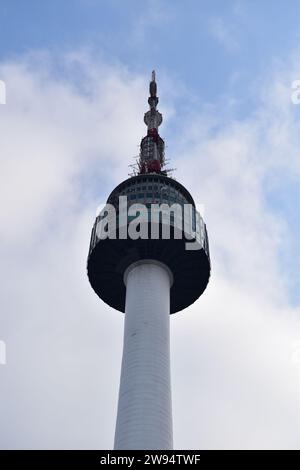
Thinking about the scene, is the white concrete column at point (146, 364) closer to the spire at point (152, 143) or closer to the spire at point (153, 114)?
the spire at point (152, 143)

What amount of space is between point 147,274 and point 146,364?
1361cm

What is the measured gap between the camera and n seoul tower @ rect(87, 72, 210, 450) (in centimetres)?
5991

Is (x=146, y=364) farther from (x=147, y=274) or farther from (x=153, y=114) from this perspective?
(x=153, y=114)

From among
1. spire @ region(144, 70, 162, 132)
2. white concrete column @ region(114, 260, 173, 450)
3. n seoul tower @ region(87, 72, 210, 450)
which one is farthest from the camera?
spire @ region(144, 70, 162, 132)

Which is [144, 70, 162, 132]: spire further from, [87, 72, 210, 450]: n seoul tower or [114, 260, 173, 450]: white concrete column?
[114, 260, 173, 450]: white concrete column

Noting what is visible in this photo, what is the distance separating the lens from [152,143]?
89625 millimetres

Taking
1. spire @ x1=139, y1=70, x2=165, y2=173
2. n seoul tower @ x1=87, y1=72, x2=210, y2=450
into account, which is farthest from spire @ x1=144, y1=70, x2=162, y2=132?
n seoul tower @ x1=87, y1=72, x2=210, y2=450

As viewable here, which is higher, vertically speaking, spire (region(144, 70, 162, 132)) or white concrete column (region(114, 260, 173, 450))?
spire (region(144, 70, 162, 132))

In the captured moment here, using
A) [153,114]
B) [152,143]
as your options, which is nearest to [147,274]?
[152,143]

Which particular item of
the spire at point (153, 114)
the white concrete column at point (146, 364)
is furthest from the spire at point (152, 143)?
the white concrete column at point (146, 364)

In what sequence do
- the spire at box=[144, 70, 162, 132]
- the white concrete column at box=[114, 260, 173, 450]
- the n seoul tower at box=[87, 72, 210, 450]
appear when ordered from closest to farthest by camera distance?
the white concrete column at box=[114, 260, 173, 450] < the n seoul tower at box=[87, 72, 210, 450] < the spire at box=[144, 70, 162, 132]

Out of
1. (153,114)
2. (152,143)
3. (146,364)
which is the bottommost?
(146,364)

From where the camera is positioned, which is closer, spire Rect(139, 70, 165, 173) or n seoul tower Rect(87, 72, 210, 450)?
n seoul tower Rect(87, 72, 210, 450)
